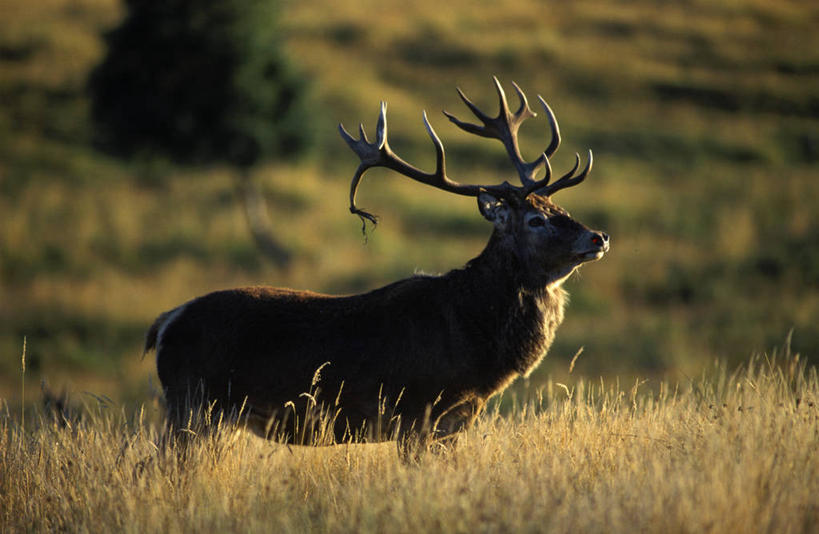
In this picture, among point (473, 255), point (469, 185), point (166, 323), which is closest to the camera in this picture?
point (166, 323)

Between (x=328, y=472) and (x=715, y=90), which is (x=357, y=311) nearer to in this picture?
(x=328, y=472)

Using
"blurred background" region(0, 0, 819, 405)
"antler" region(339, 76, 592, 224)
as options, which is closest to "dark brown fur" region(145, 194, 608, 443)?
"antler" region(339, 76, 592, 224)

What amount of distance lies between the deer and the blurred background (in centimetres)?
740

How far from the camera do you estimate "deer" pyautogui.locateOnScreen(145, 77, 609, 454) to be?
21.5ft

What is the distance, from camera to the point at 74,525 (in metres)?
5.73

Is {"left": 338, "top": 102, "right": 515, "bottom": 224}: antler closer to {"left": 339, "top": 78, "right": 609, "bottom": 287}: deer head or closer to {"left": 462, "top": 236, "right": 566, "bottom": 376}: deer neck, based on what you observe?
{"left": 339, "top": 78, "right": 609, "bottom": 287}: deer head

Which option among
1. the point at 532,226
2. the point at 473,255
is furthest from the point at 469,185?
the point at 473,255

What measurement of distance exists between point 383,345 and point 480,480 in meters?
1.35

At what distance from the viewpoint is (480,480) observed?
5.70 metres

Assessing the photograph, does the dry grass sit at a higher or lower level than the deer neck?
lower

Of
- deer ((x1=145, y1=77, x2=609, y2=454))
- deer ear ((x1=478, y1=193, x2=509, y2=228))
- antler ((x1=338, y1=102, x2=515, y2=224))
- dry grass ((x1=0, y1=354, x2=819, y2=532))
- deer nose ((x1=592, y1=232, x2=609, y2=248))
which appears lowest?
dry grass ((x1=0, y1=354, x2=819, y2=532))

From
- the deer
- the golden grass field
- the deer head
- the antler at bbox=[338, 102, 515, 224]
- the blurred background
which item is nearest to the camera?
the golden grass field

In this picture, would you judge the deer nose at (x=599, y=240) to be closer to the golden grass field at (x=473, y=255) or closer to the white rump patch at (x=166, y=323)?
the golden grass field at (x=473, y=255)

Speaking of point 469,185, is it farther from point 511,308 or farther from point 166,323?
point 166,323
